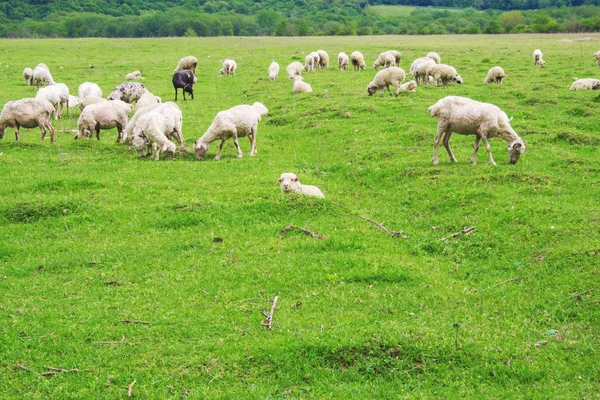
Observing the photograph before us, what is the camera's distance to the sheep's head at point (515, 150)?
602 inches

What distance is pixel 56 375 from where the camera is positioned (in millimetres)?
7480

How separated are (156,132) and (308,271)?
8888 mm

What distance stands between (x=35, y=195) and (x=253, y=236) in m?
5.87

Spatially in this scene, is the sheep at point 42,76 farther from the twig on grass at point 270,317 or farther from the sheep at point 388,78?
the twig on grass at point 270,317

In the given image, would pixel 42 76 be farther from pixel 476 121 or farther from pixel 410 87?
pixel 476 121

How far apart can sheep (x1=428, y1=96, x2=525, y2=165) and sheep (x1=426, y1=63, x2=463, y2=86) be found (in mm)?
14514

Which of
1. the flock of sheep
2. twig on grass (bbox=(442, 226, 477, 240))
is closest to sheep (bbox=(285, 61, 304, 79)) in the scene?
the flock of sheep

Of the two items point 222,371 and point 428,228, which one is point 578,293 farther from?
point 222,371

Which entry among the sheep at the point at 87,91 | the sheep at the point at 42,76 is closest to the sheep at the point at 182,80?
the sheep at the point at 87,91

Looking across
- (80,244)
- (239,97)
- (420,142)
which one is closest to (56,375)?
(80,244)

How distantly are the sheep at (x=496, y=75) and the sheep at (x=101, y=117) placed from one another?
58.7 ft

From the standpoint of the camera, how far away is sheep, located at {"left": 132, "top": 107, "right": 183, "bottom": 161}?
17391 millimetres

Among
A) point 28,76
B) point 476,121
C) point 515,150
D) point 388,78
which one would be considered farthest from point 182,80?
point 515,150

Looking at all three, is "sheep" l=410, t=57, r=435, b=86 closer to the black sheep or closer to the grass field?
the grass field
